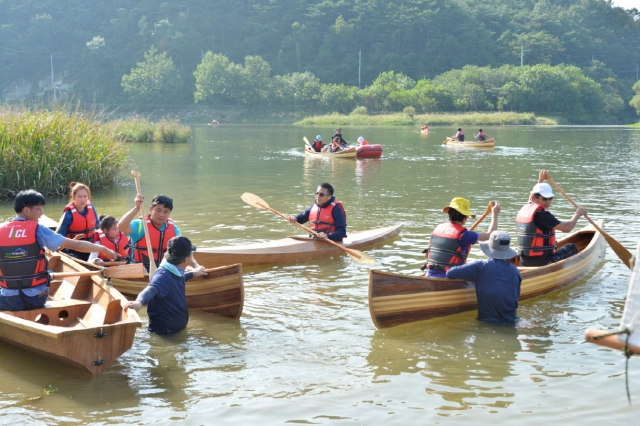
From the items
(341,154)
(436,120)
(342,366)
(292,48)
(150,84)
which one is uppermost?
(292,48)

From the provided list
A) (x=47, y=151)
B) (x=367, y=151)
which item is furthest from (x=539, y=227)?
(x=367, y=151)

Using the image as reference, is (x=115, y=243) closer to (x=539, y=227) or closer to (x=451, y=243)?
(x=451, y=243)

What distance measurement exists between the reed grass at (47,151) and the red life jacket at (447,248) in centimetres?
1018

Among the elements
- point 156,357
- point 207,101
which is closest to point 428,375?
point 156,357

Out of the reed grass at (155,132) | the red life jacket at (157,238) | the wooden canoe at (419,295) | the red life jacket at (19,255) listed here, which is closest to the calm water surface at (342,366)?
the wooden canoe at (419,295)

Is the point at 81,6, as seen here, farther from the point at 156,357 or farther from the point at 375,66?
the point at 156,357

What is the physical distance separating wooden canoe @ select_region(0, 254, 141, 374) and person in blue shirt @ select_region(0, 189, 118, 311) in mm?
128

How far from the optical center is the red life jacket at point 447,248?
24.7 ft

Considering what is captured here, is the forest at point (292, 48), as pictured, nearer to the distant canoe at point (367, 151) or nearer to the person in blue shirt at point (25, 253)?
the distant canoe at point (367, 151)

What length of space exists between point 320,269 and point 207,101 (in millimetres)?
82954

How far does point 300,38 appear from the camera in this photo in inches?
4473

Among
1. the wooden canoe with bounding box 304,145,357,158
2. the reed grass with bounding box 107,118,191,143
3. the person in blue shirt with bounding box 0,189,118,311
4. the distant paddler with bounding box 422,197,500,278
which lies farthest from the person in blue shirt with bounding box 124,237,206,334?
the reed grass with bounding box 107,118,191,143

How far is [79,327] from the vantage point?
19.7 ft

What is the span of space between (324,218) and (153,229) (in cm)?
327
